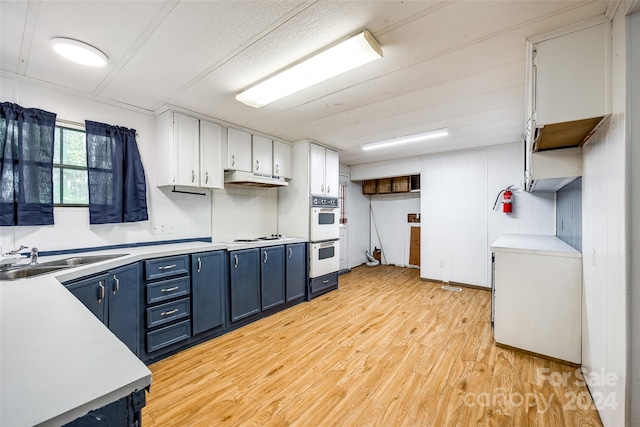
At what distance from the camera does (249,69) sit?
217 cm

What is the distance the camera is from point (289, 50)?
6.32ft

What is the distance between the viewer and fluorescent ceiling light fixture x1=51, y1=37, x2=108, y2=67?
1783 mm

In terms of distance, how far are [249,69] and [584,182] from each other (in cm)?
290

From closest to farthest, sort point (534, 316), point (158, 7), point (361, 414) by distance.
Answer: point (158, 7) → point (361, 414) → point (534, 316)

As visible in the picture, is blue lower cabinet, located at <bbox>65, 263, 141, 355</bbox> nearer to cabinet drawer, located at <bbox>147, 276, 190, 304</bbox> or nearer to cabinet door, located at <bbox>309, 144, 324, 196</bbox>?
cabinet drawer, located at <bbox>147, 276, 190, 304</bbox>

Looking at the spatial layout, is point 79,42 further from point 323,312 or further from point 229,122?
point 323,312

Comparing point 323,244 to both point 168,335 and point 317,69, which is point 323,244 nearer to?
point 168,335

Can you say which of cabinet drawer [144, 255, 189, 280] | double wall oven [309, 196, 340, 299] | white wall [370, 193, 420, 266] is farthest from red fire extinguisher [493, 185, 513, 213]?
cabinet drawer [144, 255, 189, 280]

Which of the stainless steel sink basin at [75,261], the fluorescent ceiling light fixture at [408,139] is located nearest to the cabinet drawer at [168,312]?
the stainless steel sink basin at [75,261]

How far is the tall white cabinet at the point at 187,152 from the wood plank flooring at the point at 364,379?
1.81 m

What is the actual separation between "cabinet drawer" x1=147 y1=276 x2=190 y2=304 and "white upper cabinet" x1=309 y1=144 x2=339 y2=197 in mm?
2235

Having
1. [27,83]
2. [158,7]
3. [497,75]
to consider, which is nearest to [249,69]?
[158,7]

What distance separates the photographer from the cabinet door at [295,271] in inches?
147

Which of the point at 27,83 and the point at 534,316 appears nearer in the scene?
the point at 27,83
